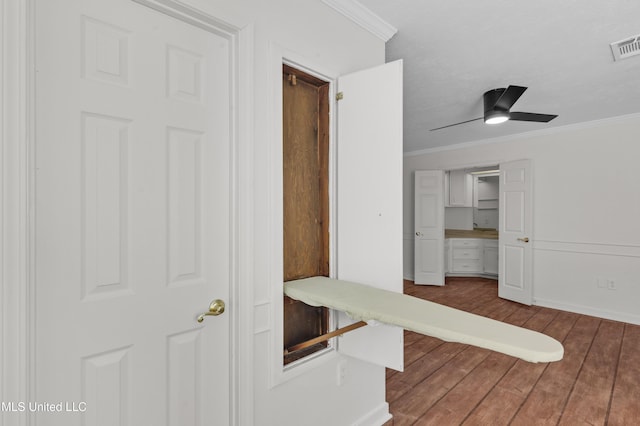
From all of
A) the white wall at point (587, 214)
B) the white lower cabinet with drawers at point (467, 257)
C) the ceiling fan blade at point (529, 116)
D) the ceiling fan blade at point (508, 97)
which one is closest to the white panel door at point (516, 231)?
the white wall at point (587, 214)

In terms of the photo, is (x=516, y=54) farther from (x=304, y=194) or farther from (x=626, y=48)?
(x=304, y=194)

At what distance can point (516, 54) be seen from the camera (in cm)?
244

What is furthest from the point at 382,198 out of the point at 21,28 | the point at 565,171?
the point at 565,171

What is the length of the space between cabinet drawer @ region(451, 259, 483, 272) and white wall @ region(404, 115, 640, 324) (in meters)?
1.81

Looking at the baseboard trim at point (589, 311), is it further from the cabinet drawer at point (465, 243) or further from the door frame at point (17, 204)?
the door frame at point (17, 204)

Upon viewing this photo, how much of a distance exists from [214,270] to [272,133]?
0.67m

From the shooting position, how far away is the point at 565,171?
4406mm

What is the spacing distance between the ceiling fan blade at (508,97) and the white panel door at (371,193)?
5.07 feet

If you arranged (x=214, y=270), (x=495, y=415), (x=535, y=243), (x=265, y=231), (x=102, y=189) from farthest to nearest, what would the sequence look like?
(x=535, y=243)
(x=495, y=415)
(x=265, y=231)
(x=214, y=270)
(x=102, y=189)

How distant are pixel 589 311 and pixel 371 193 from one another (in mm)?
4229

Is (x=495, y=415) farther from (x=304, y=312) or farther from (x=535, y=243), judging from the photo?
(x=535, y=243)

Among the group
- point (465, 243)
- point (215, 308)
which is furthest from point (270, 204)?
point (465, 243)

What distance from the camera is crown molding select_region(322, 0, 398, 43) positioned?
1.80 meters

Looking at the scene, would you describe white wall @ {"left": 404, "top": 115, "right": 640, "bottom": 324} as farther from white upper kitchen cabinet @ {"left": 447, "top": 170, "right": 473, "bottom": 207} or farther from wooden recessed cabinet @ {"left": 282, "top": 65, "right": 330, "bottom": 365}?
wooden recessed cabinet @ {"left": 282, "top": 65, "right": 330, "bottom": 365}
